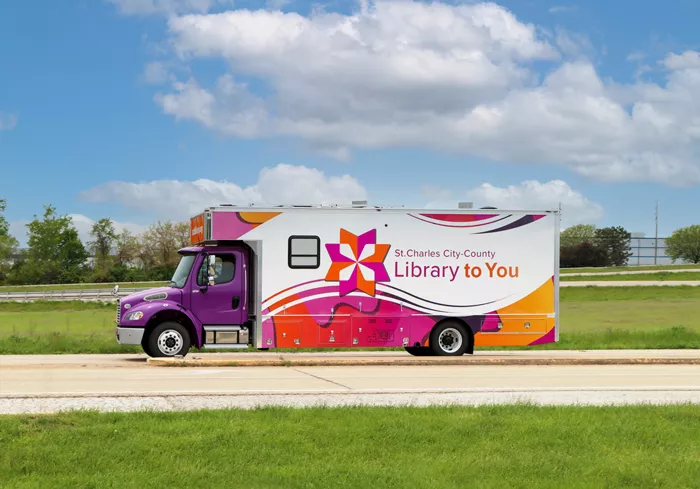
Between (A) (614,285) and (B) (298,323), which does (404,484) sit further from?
(A) (614,285)

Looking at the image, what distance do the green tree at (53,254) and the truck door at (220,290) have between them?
9324 cm

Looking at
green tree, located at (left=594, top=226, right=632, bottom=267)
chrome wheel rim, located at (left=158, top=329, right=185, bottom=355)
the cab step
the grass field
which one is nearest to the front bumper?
chrome wheel rim, located at (left=158, top=329, right=185, bottom=355)

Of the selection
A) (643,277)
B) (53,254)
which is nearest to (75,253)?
(53,254)

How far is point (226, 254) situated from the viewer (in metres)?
19.4

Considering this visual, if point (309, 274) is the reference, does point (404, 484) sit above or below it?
below

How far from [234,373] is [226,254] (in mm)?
3694

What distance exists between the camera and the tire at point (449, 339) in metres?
19.9

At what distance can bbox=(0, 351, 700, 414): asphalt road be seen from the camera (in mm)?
11883

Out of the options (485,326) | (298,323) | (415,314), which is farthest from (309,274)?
(485,326)

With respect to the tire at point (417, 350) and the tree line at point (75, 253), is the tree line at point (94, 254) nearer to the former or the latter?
the tree line at point (75, 253)

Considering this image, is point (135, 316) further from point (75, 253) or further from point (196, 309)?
point (75, 253)

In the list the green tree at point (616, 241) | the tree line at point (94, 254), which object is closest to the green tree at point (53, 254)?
the tree line at point (94, 254)

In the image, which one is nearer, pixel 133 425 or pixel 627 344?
pixel 133 425

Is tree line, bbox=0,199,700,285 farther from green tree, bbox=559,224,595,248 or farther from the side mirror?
the side mirror
